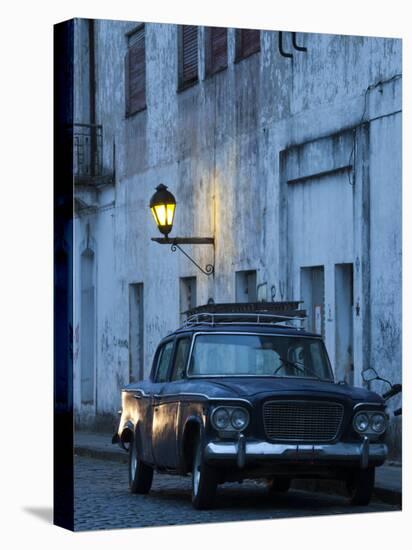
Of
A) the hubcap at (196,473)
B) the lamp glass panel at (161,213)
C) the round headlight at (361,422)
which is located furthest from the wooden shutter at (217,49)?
the hubcap at (196,473)

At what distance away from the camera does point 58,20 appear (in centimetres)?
1501

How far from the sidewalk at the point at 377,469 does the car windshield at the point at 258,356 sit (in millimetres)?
890

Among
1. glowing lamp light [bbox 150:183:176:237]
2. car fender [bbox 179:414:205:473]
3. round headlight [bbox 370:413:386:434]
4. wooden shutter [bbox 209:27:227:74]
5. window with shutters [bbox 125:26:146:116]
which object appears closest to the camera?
car fender [bbox 179:414:205:473]

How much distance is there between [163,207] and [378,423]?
245 cm

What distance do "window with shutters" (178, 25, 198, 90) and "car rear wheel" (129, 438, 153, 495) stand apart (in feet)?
10.4

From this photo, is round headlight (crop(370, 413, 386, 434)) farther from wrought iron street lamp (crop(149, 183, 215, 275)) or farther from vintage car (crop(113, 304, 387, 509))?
wrought iron street lamp (crop(149, 183, 215, 275))

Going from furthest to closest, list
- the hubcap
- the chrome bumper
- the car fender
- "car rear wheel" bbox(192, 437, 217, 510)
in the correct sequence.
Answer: the car fender < the hubcap < "car rear wheel" bbox(192, 437, 217, 510) < the chrome bumper

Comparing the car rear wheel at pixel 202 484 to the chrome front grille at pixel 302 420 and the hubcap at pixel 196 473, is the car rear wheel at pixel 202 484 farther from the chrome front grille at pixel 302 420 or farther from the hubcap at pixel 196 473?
the chrome front grille at pixel 302 420

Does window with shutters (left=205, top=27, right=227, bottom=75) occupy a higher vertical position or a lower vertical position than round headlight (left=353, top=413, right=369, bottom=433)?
higher

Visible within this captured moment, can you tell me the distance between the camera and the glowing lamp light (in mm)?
15219

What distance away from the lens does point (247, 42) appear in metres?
15.7

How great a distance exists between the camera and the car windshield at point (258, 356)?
600 inches

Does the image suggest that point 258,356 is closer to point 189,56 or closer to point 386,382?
point 386,382

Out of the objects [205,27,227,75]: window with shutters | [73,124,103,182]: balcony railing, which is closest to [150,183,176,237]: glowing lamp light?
[73,124,103,182]: balcony railing
